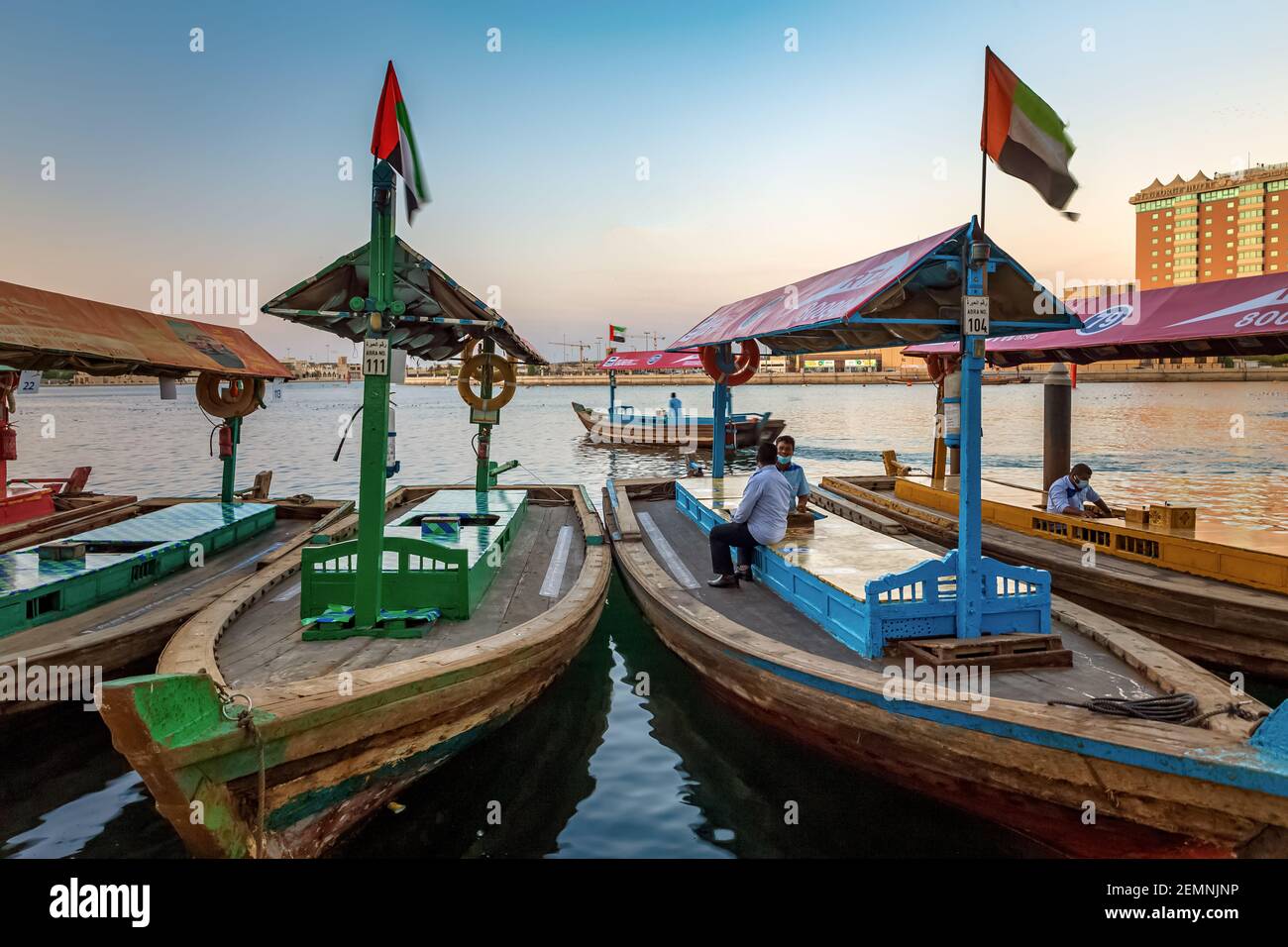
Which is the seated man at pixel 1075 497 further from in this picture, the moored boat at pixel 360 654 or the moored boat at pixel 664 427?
the moored boat at pixel 664 427

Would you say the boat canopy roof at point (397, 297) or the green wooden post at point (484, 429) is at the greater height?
the boat canopy roof at point (397, 297)

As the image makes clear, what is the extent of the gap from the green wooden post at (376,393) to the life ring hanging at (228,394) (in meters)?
7.39

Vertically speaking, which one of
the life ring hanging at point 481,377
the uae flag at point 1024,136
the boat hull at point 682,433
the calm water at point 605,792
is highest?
the uae flag at point 1024,136

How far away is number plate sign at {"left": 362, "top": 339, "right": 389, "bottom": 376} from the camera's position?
233 inches

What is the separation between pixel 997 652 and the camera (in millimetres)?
5508

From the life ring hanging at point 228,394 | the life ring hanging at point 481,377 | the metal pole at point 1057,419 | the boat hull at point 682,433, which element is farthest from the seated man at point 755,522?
the boat hull at point 682,433

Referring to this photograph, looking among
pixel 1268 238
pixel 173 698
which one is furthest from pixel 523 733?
pixel 1268 238

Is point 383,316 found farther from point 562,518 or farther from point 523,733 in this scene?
point 562,518

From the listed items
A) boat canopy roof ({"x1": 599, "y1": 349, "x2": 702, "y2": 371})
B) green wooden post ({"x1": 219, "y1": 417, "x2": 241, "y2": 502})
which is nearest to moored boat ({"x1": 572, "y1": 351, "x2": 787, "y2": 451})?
boat canopy roof ({"x1": 599, "y1": 349, "x2": 702, "y2": 371})

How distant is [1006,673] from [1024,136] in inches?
165

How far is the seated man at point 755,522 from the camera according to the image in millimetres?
7824

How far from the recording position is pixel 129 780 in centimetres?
641

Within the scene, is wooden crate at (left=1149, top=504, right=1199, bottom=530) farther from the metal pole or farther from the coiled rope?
the coiled rope

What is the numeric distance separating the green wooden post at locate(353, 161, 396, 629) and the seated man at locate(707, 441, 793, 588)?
3.70 metres
